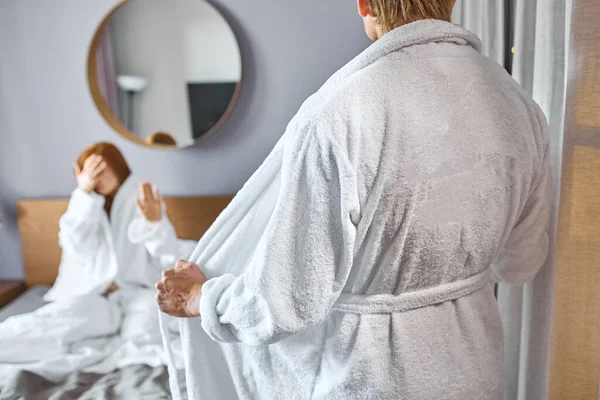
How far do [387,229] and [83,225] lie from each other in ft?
4.58

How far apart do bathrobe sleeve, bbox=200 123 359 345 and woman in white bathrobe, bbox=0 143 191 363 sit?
1.12 metres

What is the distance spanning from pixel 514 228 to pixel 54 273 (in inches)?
75.7

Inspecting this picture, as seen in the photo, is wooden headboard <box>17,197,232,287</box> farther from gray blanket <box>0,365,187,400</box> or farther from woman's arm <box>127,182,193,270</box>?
gray blanket <box>0,365,187,400</box>

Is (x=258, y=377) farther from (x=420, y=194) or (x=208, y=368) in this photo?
(x=420, y=194)

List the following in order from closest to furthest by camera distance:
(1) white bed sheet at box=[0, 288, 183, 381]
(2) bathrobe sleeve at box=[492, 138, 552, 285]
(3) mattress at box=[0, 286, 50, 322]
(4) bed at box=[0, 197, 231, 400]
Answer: (2) bathrobe sleeve at box=[492, 138, 552, 285], (1) white bed sheet at box=[0, 288, 183, 381], (3) mattress at box=[0, 286, 50, 322], (4) bed at box=[0, 197, 231, 400]

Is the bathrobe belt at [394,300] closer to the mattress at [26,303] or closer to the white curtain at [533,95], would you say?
the white curtain at [533,95]

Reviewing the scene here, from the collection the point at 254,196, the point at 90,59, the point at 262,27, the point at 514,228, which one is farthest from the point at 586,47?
the point at 90,59

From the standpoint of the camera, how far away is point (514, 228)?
996 mm

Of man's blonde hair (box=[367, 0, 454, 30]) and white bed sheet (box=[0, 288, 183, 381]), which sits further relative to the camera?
white bed sheet (box=[0, 288, 183, 381])

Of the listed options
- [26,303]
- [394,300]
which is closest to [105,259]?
[26,303]

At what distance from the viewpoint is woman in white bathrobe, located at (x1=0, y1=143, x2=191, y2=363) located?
5.73 feet

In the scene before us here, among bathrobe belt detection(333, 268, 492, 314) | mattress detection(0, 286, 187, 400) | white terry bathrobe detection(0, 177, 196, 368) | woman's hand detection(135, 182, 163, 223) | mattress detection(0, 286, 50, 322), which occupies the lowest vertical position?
mattress detection(0, 286, 50, 322)

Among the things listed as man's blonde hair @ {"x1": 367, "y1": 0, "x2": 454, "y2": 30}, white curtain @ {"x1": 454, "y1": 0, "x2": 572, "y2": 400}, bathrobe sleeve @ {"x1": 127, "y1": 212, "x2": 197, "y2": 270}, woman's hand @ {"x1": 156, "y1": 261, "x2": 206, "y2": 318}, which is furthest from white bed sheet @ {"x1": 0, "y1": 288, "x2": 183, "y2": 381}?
man's blonde hair @ {"x1": 367, "y1": 0, "x2": 454, "y2": 30}

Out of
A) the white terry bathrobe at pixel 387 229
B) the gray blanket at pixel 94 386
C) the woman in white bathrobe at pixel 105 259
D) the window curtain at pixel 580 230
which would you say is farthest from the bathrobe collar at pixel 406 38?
the woman in white bathrobe at pixel 105 259
